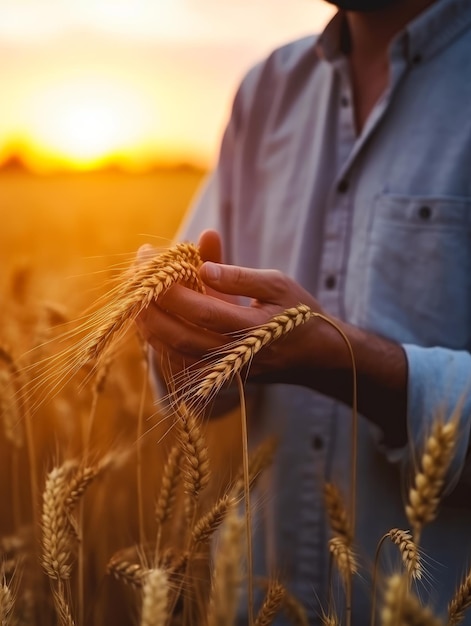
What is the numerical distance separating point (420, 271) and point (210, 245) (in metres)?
0.58

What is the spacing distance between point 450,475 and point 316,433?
484 mm

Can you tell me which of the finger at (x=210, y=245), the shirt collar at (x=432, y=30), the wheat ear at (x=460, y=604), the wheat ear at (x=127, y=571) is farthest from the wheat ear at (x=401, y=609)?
the shirt collar at (x=432, y=30)

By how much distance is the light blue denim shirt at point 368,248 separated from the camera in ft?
5.08

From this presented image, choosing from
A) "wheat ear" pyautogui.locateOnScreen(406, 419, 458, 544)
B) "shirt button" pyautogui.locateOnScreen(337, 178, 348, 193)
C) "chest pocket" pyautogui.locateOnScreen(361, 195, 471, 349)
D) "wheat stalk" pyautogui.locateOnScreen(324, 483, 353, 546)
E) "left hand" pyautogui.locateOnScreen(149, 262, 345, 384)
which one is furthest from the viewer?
"shirt button" pyautogui.locateOnScreen(337, 178, 348, 193)

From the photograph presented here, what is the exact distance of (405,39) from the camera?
1.68 m

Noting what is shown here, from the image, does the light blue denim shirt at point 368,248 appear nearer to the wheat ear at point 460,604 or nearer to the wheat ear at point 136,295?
the wheat ear at point 460,604

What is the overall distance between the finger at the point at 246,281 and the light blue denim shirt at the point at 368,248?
1.40 ft

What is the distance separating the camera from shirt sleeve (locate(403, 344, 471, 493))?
1349 millimetres

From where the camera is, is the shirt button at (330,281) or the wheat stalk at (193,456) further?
the shirt button at (330,281)

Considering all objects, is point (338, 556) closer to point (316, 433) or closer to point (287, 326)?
point (287, 326)

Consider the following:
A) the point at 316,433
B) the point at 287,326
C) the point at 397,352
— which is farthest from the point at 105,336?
the point at 316,433

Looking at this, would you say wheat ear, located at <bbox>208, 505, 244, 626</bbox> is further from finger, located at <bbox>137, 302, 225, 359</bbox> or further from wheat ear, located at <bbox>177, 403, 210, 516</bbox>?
finger, located at <bbox>137, 302, 225, 359</bbox>

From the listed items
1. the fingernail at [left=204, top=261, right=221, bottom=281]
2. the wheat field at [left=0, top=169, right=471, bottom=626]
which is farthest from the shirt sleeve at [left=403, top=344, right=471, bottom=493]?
the fingernail at [left=204, top=261, right=221, bottom=281]

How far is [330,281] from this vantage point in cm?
179
